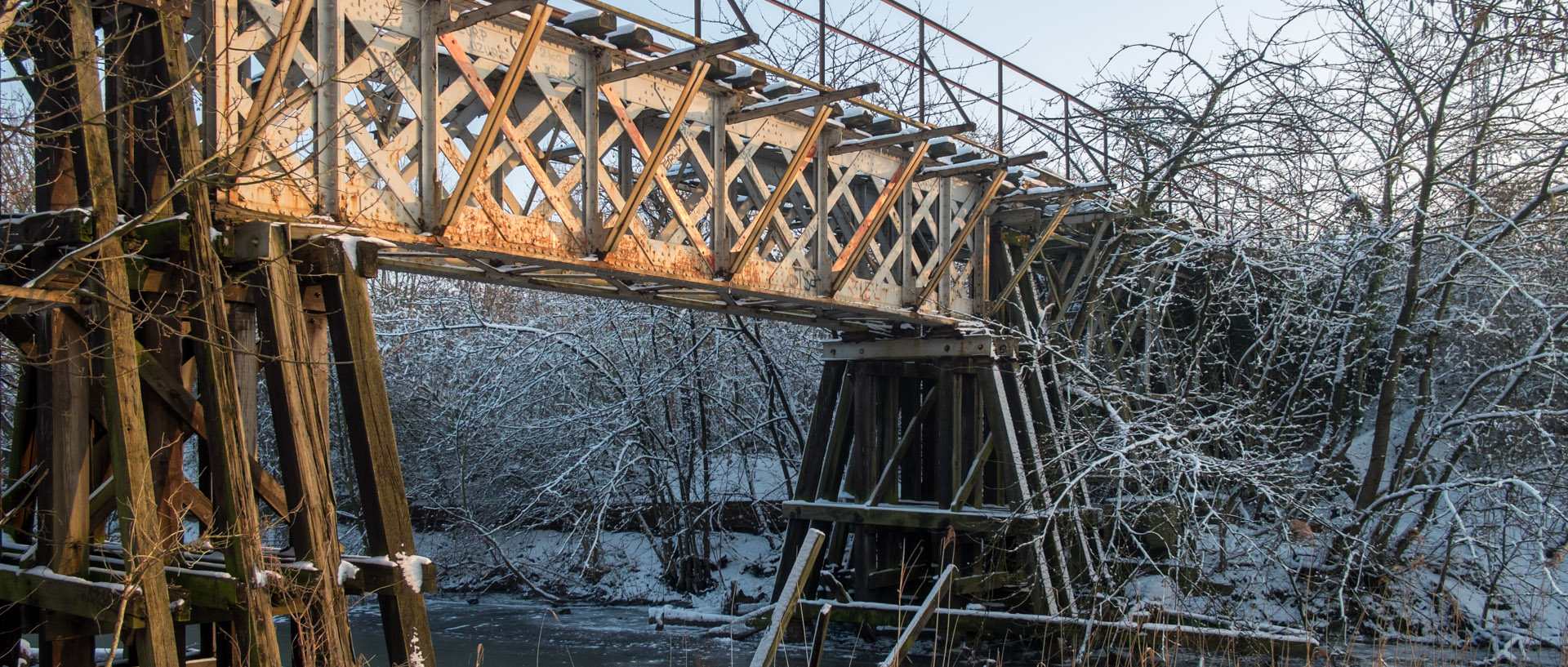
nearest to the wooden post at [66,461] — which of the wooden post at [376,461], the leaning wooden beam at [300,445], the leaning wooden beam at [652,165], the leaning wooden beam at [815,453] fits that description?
the leaning wooden beam at [300,445]

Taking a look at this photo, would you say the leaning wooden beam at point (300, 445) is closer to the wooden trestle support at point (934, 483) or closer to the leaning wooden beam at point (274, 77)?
the leaning wooden beam at point (274, 77)

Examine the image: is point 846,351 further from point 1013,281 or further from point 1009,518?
point 1009,518

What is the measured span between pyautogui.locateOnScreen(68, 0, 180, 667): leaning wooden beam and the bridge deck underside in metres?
0.46

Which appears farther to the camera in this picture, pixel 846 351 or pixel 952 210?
pixel 846 351

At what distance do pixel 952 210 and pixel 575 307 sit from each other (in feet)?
25.7

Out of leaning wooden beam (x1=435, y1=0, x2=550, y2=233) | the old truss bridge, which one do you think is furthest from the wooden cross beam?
leaning wooden beam (x1=435, y1=0, x2=550, y2=233)

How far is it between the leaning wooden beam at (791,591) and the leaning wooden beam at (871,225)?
4019 millimetres

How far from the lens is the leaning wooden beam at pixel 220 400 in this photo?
4.40 metres

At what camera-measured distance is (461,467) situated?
628 inches

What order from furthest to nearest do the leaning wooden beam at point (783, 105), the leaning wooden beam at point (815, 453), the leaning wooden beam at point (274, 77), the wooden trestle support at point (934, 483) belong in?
the leaning wooden beam at point (815, 453)
the wooden trestle support at point (934, 483)
the leaning wooden beam at point (783, 105)
the leaning wooden beam at point (274, 77)

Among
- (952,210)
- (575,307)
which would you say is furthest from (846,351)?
(575,307)

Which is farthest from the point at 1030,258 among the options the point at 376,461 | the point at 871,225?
the point at 376,461

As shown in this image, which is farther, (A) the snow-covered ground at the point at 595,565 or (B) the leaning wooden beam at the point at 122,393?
(A) the snow-covered ground at the point at 595,565

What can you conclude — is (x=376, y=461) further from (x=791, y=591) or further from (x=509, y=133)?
(x=509, y=133)
